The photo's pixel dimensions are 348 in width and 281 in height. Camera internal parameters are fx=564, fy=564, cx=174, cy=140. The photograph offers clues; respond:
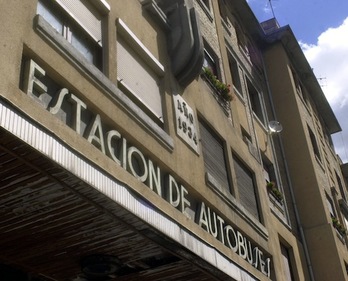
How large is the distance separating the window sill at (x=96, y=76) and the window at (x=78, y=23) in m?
0.53

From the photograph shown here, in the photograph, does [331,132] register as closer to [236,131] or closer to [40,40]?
[236,131]

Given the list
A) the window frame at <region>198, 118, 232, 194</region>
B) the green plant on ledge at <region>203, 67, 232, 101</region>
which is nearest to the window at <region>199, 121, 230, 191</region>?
the window frame at <region>198, 118, 232, 194</region>

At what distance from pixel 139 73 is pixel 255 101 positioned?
10.5m

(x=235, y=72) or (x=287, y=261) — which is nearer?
(x=287, y=261)

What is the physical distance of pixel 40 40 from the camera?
6.74 m

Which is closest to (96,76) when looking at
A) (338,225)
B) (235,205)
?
(235,205)

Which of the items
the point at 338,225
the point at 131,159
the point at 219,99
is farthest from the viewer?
the point at 338,225

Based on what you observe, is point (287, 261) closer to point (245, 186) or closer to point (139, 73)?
point (245, 186)

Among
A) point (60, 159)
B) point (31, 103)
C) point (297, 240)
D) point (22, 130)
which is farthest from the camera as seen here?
point (297, 240)

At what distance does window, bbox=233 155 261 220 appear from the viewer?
12.7m

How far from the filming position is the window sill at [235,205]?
10459mm

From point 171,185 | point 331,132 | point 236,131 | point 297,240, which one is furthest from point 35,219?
point 331,132

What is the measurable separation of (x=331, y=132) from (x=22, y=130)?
86.4 ft

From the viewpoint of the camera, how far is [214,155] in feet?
38.3
